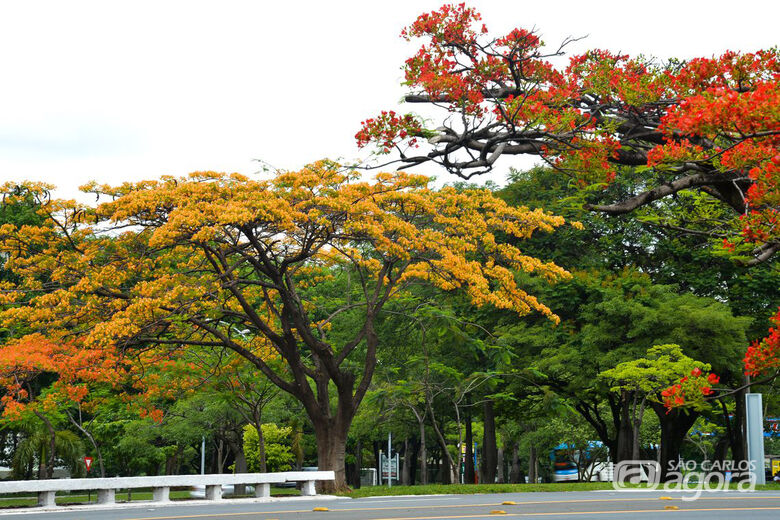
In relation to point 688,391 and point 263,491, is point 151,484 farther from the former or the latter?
point 688,391

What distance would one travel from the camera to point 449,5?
1103 centimetres

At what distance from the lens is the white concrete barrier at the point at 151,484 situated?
16234 millimetres

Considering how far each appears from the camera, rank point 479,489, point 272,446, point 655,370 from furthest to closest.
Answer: point 272,446, point 655,370, point 479,489

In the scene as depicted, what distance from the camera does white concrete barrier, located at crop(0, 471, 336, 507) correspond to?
53.3 feet

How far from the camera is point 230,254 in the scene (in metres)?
22.8

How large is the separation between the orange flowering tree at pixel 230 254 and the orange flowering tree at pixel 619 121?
8761mm

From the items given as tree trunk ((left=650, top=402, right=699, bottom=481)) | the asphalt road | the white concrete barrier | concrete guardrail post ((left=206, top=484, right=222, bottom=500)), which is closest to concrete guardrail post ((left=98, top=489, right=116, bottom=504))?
the white concrete barrier

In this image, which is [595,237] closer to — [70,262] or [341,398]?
[341,398]

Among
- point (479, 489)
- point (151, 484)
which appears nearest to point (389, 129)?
point (151, 484)

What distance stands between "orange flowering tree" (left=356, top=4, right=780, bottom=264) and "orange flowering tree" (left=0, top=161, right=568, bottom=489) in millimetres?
8761

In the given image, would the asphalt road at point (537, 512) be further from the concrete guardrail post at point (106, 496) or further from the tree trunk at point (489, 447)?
the tree trunk at point (489, 447)

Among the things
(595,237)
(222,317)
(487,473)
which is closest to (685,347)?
(595,237)

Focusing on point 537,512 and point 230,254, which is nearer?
point 537,512

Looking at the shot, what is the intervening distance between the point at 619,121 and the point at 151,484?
40.8ft
